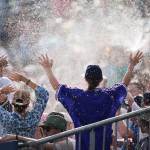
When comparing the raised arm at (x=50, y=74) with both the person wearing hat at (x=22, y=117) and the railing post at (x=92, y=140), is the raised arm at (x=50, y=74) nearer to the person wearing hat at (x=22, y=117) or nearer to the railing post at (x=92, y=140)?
the person wearing hat at (x=22, y=117)

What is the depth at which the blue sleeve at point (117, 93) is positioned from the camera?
4812 millimetres

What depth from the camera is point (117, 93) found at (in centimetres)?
485

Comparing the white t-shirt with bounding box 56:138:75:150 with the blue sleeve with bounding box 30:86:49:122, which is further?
the blue sleeve with bounding box 30:86:49:122

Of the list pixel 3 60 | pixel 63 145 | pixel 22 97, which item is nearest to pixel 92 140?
pixel 63 145

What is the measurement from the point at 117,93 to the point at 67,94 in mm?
593

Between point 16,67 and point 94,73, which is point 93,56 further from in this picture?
point 94,73

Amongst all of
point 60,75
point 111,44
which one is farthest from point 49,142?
point 111,44

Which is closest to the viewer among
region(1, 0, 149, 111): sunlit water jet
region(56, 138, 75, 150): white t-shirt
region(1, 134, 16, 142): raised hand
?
region(1, 134, 16, 142): raised hand

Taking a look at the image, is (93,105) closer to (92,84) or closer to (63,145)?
(92,84)

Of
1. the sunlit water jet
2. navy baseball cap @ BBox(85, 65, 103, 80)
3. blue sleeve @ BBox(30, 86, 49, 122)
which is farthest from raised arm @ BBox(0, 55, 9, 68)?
the sunlit water jet

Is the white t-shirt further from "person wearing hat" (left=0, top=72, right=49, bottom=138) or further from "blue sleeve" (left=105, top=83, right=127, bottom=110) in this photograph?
"blue sleeve" (left=105, top=83, right=127, bottom=110)

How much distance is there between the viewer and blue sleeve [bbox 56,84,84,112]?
4.80m

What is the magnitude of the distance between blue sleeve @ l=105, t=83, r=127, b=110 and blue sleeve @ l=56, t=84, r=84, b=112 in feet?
1.18

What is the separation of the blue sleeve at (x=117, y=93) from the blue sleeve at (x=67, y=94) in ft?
1.18
